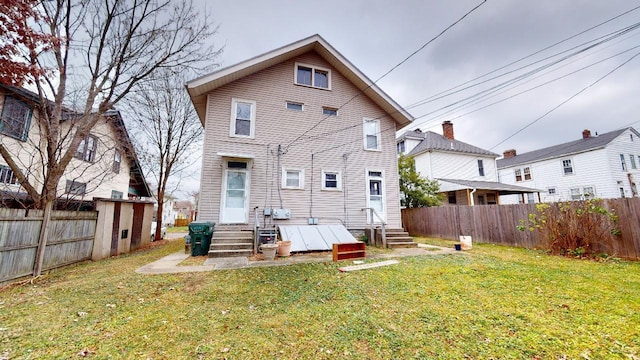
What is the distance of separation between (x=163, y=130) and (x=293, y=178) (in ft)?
31.7

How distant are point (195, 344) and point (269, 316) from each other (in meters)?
0.94

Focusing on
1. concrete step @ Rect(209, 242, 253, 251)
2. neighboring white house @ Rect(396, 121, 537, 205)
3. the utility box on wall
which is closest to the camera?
concrete step @ Rect(209, 242, 253, 251)

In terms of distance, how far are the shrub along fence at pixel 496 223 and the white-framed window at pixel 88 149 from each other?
16.6 metres

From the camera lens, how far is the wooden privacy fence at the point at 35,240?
4746 millimetres

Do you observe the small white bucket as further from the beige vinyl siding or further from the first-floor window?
the first-floor window

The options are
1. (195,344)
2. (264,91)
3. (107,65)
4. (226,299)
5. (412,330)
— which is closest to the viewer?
(195,344)

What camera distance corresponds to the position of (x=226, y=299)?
387 centimetres

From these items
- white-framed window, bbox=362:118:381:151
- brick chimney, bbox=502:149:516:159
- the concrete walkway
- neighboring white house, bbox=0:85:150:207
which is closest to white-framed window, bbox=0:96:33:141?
neighboring white house, bbox=0:85:150:207

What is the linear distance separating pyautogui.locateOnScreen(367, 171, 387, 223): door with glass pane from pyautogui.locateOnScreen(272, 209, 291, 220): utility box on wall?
11.9 ft

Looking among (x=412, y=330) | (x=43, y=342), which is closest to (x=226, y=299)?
(x=43, y=342)

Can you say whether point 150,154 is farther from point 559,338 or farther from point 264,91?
point 559,338

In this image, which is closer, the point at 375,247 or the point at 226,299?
the point at 226,299

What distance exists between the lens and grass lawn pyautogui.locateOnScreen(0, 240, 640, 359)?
8.11 feet

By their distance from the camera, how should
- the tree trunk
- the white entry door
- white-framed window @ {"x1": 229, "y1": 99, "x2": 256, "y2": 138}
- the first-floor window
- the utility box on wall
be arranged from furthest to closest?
white-framed window @ {"x1": 229, "y1": 99, "x2": 256, "y2": 138}, the utility box on wall, the white entry door, the first-floor window, the tree trunk
